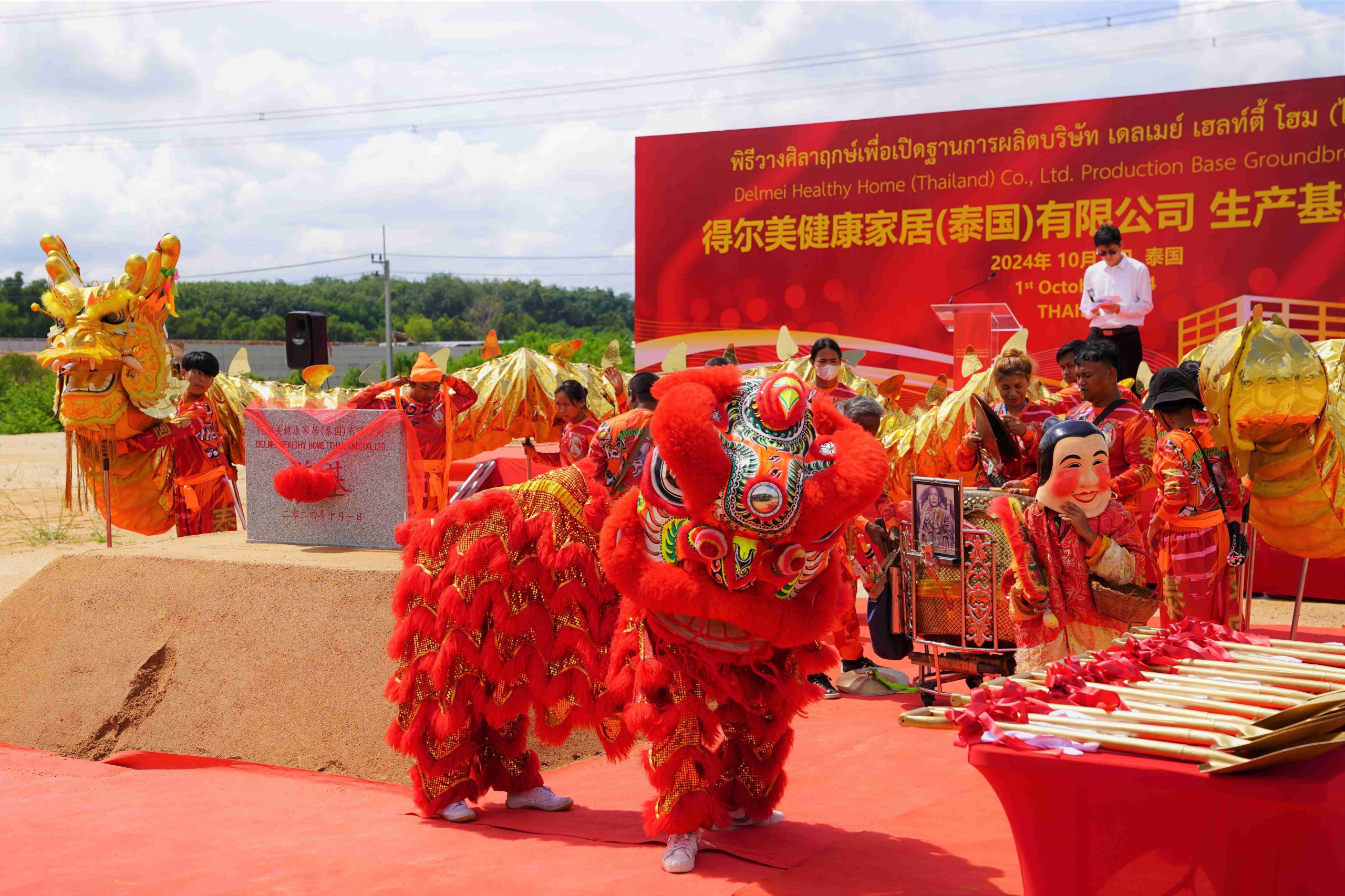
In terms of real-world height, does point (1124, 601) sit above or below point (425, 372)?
below

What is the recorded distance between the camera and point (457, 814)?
3939 millimetres

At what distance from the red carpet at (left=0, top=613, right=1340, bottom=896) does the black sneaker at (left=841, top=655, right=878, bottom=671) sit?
0.91 meters

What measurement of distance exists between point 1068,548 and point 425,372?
4.37 meters

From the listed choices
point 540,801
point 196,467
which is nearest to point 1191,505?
point 540,801

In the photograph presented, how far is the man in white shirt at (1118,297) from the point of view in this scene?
848cm

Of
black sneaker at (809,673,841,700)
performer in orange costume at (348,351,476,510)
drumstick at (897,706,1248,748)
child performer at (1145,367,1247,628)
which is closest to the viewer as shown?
drumstick at (897,706,1248,748)

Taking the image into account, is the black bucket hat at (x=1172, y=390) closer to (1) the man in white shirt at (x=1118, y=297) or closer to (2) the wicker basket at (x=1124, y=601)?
(2) the wicker basket at (x=1124, y=601)

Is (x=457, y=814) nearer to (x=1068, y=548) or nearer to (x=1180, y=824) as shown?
(x=1068, y=548)

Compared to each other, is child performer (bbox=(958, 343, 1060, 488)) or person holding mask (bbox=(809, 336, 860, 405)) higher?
person holding mask (bbox=(809, 336, 860, 405))

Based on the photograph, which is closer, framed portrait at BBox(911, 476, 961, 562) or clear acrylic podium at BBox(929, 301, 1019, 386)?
framed portrait at BBox(911, 476, 961, 562)

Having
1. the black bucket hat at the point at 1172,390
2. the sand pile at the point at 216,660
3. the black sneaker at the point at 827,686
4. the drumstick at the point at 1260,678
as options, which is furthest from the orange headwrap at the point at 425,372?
the drumstick at the point at 1260,678

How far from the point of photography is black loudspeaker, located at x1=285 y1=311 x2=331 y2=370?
48.8ft

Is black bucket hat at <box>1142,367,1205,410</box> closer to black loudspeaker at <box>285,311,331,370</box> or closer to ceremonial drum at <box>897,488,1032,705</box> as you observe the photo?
ceremonial drum at <box>897,488,1032,705</box>

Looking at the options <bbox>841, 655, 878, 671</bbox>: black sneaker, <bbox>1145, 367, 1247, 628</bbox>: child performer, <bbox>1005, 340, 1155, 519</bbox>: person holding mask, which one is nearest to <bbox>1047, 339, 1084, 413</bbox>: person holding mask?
<bbox>1005, 340, 1155, 519</bbox>: person holding mask
